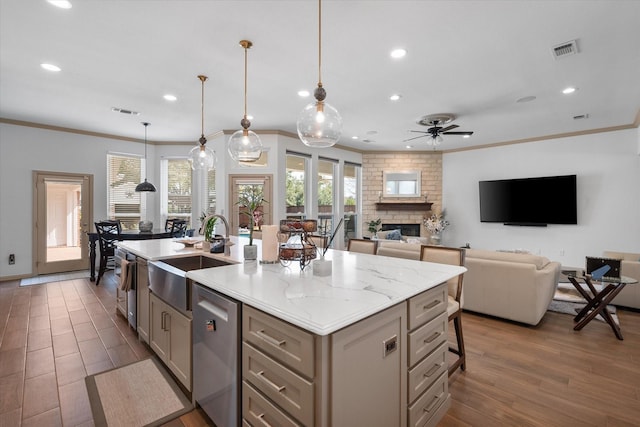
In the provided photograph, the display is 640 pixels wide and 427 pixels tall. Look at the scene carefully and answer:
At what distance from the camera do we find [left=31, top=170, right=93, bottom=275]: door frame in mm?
5660

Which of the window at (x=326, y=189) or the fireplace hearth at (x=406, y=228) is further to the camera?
the fireplace hearth at (x=406, y=228)

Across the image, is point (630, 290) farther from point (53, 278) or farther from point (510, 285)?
point (53, 278)

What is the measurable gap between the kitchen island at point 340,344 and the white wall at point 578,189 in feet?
19.9

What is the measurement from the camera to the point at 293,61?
326 centimetres

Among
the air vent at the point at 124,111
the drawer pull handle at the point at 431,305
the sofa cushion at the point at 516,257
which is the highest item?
the air vent at the point at 124,111

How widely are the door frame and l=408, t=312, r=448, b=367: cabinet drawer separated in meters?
7.05

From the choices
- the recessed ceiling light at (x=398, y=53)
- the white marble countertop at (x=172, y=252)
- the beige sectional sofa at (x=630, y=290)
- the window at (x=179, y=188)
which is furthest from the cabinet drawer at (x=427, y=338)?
the window at (x=179, y=188)

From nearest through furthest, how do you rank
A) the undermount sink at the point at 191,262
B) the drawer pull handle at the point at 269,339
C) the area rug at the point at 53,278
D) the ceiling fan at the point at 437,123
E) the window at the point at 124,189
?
the drawer pull handle at the point at 269,339 < the undermount sink at the point at 191,262 < the ceiling fan at the point at 437,123 < the area rug at the point at 53,278 < the window at the point at 124,189

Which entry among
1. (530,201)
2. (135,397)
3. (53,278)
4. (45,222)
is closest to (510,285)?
(135,397)

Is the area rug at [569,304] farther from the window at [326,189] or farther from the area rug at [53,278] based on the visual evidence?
the area rug at [53,278]

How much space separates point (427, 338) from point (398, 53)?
2.71 m

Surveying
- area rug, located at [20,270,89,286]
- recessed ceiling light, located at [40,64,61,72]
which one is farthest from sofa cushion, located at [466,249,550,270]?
area rug, located at [20,270,89,286]

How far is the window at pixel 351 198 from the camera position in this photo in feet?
26.2

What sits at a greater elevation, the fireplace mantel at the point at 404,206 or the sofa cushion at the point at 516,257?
the fireplace mantel at the point at 404,206
